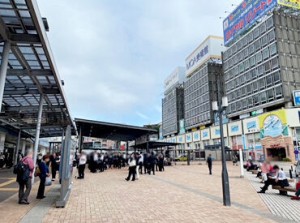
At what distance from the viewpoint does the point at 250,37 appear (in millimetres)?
49312

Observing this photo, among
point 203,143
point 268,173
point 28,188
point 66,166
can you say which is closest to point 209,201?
point 268,173

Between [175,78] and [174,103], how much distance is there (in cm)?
954

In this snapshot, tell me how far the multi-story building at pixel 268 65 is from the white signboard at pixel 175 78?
3516cm

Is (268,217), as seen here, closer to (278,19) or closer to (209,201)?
(209,201)

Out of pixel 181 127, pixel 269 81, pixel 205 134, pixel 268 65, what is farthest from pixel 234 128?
pixel 181 127

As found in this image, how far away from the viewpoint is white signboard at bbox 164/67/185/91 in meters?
87.6

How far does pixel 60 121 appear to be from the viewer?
18.4 m

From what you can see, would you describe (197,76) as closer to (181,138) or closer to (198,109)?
(198,109)

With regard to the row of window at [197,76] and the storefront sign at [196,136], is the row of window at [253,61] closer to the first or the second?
the row of window at [197,76]

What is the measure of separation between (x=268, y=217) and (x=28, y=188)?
6813 mm

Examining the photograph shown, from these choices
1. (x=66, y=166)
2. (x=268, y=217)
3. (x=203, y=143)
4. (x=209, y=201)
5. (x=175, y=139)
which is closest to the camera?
(x=268, y=217)

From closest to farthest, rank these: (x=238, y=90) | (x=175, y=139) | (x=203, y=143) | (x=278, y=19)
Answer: (x=278, y=19)
(x=238, y=90)
(x=203, y=143)
(x=175, y=139)

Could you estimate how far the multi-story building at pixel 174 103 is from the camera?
3398 inches

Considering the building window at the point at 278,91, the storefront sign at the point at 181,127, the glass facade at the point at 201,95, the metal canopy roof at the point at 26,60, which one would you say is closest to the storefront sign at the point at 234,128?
the glass facade at the point at 201,95
